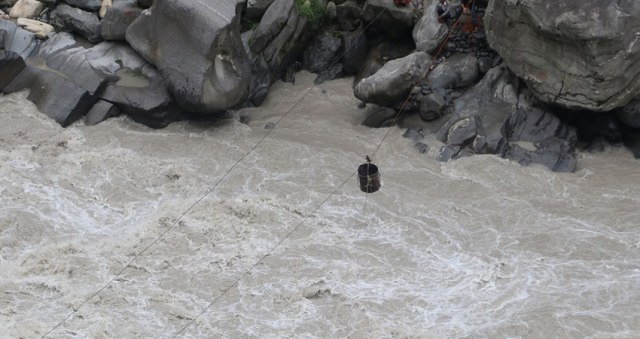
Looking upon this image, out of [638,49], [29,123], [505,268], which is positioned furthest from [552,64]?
[29,123]

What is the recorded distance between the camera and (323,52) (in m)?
18.1

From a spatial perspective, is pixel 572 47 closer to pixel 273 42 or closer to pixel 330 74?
pixel 330 74

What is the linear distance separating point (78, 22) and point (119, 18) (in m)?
1.21

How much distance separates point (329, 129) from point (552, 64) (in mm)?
4270

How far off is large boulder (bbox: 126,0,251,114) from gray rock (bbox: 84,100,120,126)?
1.19 metres

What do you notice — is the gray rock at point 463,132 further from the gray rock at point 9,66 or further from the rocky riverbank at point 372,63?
the gray rock at point 9,66

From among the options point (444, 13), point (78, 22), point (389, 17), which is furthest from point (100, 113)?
point (444, 13)

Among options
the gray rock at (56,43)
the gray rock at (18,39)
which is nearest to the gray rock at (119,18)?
the gray rock at (56,43)

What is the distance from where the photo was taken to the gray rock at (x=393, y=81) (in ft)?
51.1

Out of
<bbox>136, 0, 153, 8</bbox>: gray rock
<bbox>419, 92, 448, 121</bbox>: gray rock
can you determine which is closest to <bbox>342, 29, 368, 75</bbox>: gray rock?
<bbox>419, 92, 448, 121</bbox>: gray rock

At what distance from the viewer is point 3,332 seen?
33.8 feet

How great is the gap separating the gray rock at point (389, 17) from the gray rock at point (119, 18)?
462 centimetres

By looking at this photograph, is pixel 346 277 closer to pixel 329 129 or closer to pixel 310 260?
pixel 310 260

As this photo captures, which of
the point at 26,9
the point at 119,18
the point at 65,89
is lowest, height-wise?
the point at 65,89
